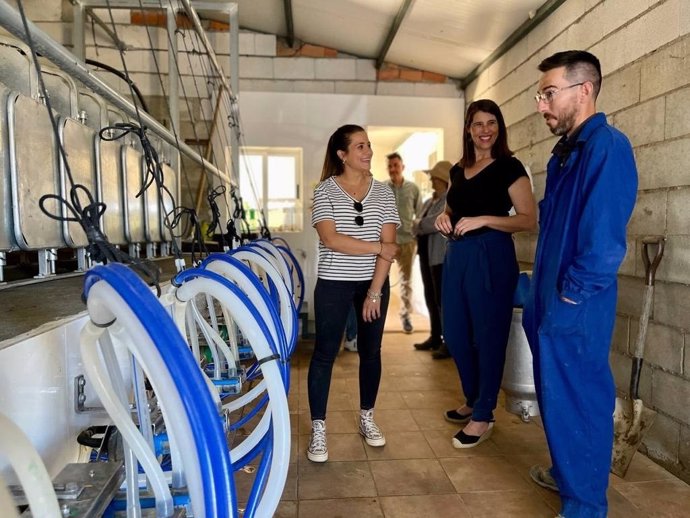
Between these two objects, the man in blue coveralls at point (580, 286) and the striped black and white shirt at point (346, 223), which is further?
the striped black and white shirt at point (346, 223)

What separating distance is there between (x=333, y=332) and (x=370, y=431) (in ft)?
1.60

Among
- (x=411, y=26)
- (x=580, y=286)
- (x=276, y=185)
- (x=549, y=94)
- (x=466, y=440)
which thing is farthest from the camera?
(x=276, y=185)

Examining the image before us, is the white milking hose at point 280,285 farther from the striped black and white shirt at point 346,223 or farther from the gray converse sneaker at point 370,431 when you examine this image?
the gray converse sneaker at point 370,431

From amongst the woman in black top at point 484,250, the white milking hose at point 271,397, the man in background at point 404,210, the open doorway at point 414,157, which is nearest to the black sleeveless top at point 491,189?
the woman in black top at point 484,250

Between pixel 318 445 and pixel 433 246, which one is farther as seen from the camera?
pixel 433 246

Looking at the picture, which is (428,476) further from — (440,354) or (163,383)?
(440,354)

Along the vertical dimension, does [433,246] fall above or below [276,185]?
below

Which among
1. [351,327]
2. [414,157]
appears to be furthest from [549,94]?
[414,157]

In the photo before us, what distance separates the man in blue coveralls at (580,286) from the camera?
4.30 feet

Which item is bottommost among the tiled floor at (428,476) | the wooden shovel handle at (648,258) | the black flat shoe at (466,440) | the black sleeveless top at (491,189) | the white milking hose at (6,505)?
the tiled floor at (428,476)

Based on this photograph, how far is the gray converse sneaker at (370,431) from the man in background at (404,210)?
219 centimetres

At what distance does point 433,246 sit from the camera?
338 cm

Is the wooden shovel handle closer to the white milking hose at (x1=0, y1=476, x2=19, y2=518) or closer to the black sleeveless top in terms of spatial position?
the black sleeveless top

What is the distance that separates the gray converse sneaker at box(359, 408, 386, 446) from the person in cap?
1.34 meters
